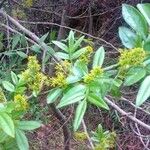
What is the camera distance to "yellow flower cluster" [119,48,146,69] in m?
0.78

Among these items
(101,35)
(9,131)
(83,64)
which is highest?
(83,64)

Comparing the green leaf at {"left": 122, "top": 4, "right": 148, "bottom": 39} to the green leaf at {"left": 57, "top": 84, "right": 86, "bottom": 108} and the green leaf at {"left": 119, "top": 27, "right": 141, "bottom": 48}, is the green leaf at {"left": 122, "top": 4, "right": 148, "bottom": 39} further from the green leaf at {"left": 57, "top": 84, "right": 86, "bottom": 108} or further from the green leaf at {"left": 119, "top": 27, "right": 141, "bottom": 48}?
the green leaf at {"left": 57, "top": 84, "right": 86, "bottom": 108}

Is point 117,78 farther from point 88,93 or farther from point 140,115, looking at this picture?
point 140,115

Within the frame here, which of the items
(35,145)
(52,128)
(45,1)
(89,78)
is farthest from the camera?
(45,1)

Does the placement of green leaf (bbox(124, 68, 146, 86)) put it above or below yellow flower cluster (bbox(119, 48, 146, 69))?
below

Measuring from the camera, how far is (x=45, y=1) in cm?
301

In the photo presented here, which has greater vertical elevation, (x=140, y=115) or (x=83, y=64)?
(x=83, y=64)

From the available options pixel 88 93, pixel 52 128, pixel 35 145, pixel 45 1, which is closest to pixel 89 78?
pixel 88 93

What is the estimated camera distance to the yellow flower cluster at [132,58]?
777 millimetres

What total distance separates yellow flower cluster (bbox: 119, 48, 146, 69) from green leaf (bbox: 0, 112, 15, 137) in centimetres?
27

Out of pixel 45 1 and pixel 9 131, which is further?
pixel 45 1

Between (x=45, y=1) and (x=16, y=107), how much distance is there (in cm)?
218

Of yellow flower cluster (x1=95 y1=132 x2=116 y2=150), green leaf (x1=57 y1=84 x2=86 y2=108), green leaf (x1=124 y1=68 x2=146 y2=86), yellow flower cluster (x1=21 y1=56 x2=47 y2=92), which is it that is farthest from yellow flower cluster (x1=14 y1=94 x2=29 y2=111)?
yellow flower cluster (x1=95 y1=132 x2=116 y2=150)

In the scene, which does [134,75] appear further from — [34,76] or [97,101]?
[34,76]
